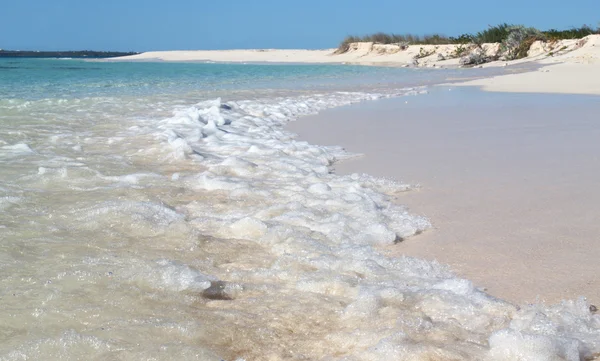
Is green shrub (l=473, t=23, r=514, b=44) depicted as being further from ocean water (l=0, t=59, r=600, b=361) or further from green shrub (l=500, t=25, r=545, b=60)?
ocean water (l=0, t=59, r=600, b=361)

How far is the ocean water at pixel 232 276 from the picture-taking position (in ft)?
5.49

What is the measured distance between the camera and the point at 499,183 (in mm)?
3473

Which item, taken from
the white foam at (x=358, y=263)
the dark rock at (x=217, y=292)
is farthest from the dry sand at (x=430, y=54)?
the dark rock at (x=217, y=292)

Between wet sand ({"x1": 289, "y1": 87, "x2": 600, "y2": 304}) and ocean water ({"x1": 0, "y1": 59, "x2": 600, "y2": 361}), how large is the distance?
0.17 m

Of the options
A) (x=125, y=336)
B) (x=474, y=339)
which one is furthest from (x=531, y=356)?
(x=125, y=336)

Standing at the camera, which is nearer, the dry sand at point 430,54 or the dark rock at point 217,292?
the dark rock at point 217,292

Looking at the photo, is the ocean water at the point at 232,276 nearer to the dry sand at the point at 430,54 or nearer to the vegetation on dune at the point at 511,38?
the dry sand at the point at 430,54

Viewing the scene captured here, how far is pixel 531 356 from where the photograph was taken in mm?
1598

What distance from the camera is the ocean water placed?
167cm

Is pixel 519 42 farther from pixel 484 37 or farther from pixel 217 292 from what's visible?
pixel 217 292

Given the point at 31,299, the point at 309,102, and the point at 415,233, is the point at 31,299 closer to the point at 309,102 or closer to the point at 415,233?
the point at 415,233

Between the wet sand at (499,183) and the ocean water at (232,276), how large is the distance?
17cm

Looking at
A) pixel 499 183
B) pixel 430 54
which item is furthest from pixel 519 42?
pixel 499 183

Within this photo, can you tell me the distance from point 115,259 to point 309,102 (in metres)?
7.09
